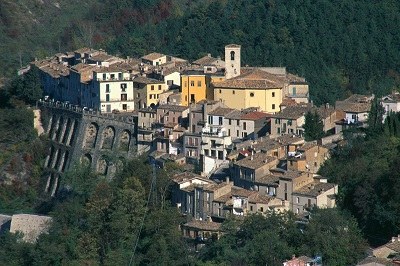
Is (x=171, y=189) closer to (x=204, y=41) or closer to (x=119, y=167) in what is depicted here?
(x=119, y=167)

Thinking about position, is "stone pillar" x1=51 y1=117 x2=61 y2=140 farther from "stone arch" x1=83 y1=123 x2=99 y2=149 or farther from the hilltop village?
"stone arch" x1=83 y1=123 x2=99 y2=149

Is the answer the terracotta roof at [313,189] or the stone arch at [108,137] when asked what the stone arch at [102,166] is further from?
the terracotta roof at [313,189]

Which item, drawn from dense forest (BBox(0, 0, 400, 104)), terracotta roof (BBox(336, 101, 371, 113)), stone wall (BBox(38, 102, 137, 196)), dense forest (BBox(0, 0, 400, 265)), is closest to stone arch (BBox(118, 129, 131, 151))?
stone wall (BBox(38, 102, 137, 196))

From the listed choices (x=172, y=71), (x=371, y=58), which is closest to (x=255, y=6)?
(x=371, y=58)

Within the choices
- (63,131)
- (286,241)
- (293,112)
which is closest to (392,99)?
(293,112)

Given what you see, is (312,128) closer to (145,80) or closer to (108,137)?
(145,80)

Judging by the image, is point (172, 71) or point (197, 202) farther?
point (172, 71)
